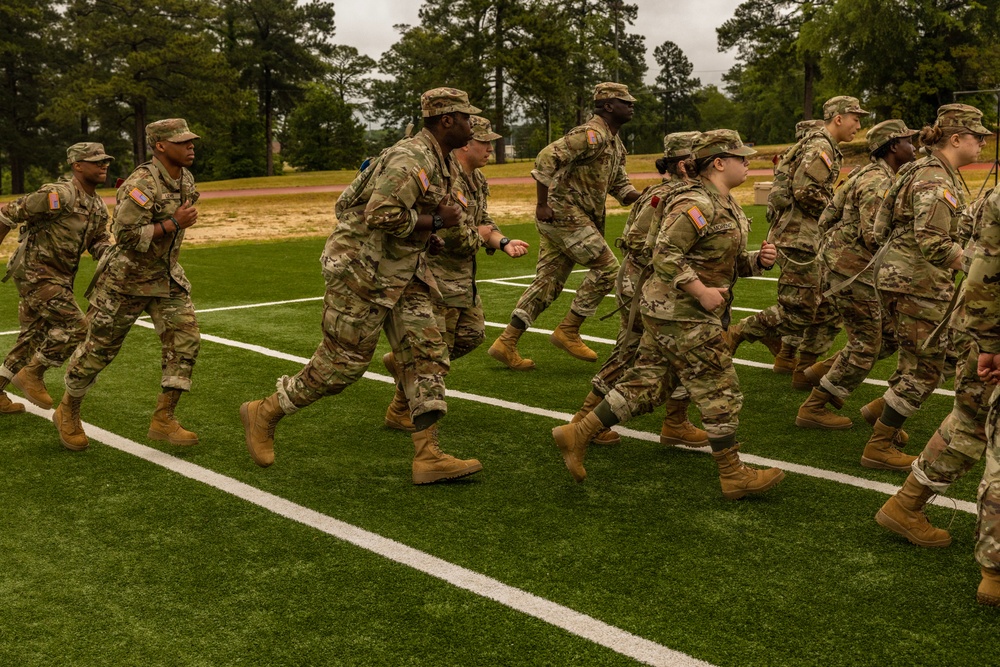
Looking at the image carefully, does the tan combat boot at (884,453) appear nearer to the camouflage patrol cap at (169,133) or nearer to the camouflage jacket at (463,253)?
the camouflage jacket at (463,253)

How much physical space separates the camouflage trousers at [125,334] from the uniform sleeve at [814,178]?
467 cm

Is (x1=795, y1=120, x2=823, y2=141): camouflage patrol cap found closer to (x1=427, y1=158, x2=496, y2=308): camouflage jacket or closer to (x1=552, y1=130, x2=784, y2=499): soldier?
(x1=427, y1=158, x2=496, y2=308): camouflage jacket

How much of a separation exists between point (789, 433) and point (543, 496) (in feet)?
7.14

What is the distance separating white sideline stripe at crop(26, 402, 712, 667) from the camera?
13.7 feet

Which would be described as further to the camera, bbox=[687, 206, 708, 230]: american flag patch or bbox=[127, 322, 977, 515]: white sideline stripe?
bbox=[127, 322, 977, 515]: white sideline stripe

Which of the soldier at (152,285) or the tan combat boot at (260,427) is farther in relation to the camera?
the soldier at (152,285)

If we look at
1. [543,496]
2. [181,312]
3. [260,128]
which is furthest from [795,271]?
[260,128]

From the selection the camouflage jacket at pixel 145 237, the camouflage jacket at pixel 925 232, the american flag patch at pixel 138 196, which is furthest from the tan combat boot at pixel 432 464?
the camouflage jacket at pixel 925 232

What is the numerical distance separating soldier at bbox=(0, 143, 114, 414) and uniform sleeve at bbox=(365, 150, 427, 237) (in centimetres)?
291

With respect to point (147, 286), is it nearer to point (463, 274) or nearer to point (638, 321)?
point (463, 274)

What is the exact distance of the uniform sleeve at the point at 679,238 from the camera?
5660mm

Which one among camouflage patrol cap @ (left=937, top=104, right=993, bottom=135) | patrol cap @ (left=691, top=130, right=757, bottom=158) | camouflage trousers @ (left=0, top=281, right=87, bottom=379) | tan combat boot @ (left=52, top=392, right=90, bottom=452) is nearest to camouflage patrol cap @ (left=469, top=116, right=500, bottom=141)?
patrol cap @ (left=691, top=130, right=757, bottom=158)

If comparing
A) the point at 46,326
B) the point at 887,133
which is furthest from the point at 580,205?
the point at 46,326

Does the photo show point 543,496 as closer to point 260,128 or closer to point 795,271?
point 795,271
